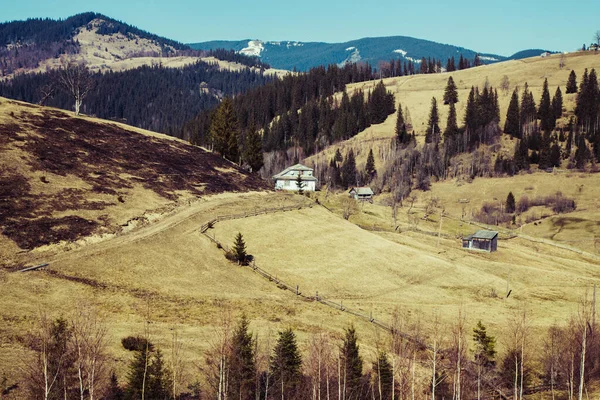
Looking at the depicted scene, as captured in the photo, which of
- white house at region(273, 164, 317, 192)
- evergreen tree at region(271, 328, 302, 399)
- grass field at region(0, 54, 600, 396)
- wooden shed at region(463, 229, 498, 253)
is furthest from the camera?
white house at region(273, 164, 317, 192)

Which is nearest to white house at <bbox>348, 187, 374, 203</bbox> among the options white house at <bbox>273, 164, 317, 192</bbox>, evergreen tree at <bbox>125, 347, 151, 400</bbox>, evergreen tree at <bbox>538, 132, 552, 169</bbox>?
white house at <bbox>273, 164, 317, 192</bbox>

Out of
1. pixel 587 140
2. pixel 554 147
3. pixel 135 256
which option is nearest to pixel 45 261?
pixel 135 256

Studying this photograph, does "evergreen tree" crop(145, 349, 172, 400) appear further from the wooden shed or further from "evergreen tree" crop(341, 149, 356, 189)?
"evergreen tree" crop(341, 149, 356, 189)

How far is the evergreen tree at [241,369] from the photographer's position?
35438mm

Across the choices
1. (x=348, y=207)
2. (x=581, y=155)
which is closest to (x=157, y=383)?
(x=348, y=207)

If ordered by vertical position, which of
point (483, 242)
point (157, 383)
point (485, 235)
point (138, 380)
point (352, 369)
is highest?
point (138, 380)

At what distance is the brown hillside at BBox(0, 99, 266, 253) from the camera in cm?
6662

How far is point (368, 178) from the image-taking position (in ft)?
623

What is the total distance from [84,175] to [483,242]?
78.4 metres

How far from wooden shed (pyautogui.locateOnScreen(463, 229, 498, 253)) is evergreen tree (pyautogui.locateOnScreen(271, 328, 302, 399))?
246 feet

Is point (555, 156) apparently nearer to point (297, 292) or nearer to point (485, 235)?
point (485, 235)

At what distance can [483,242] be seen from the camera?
104188mm

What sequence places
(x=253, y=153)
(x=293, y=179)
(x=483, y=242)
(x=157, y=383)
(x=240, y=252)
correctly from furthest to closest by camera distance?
(x=293, y=179) < (x=253, y=153) < (x=483, y=242) < (x=240, y=252) < (x=157, y=383)

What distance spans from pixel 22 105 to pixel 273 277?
7305 centimetres
